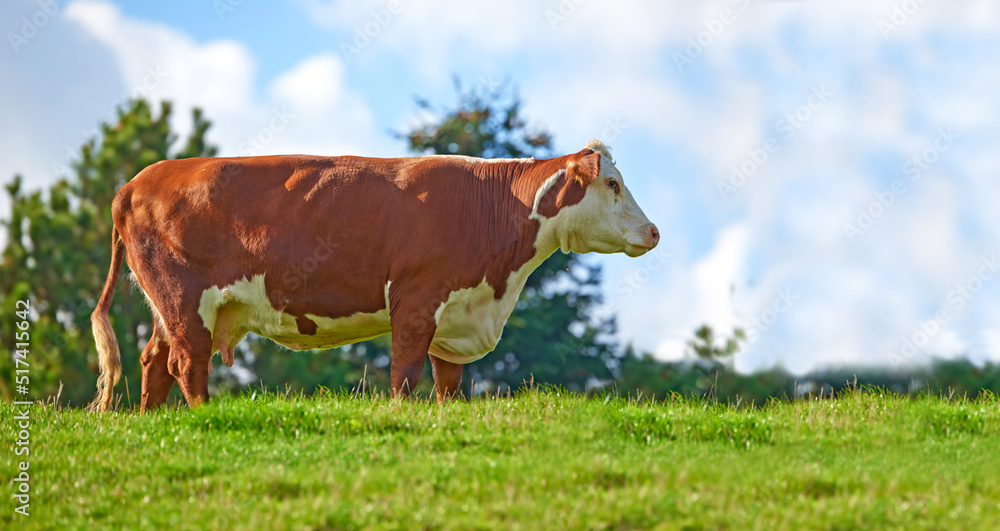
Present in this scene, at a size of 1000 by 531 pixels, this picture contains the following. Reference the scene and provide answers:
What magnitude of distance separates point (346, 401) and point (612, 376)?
1631 centimetres

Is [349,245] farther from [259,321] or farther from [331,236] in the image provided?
[259,321]

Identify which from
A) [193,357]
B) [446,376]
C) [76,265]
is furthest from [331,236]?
[76,265]

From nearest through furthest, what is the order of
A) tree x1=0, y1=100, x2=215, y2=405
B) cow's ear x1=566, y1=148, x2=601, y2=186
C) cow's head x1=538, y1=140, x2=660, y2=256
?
1. cow's ear x1=566, y1=148, x2=601, y2=186
2. cow's head x1=538, y1=140, x2=660, y2=256
3. tree x1=0, y1=100, x2=215, y2=405

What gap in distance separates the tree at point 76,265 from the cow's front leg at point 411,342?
1379cm

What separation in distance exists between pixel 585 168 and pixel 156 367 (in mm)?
5034

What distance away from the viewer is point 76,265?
22.1m

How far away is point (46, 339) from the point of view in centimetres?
2164

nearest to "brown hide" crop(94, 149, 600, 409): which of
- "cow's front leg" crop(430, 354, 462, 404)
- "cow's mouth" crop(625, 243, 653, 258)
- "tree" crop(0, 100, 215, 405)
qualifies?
"cow's mouth" crop(625, 243, 653, 258)

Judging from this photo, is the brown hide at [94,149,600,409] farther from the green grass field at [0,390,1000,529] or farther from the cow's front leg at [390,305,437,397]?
the green grass field at [0,390,1000,529]

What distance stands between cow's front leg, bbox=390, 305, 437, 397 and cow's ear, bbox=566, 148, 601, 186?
2090 millimetres

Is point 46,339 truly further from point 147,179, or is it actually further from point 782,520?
point 782,520

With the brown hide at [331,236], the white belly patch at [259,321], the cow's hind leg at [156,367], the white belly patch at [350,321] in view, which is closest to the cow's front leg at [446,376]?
the white belly patch at [350,321]

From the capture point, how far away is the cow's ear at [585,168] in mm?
9870

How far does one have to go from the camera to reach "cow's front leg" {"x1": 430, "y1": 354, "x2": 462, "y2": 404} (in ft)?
34.2
